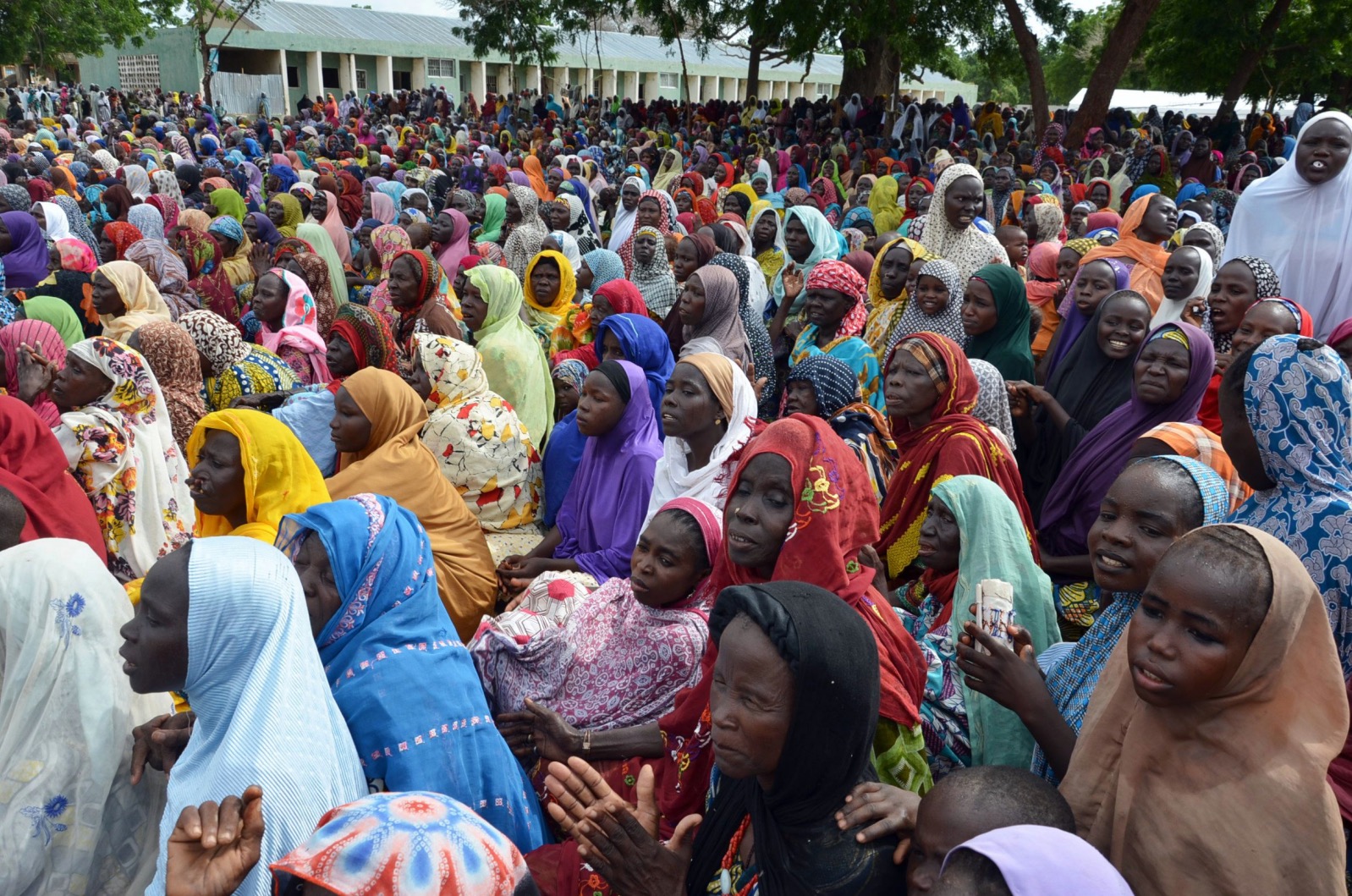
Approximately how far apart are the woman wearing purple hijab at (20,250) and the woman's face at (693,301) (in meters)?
5.18

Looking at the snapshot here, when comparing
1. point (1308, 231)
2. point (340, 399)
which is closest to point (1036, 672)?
point (340, 399)

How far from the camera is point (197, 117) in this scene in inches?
953

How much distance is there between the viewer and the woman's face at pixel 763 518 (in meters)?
2.86

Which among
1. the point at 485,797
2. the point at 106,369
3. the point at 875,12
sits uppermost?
the point at 875,12

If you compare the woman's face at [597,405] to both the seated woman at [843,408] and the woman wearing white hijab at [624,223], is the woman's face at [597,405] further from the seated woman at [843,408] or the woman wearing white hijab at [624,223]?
the woman wearing white hijab at [624,223]

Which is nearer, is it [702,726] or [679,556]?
[702,726]

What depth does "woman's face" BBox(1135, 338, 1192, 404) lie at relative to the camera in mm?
4051

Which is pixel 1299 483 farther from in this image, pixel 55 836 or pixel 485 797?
pixel 55 836

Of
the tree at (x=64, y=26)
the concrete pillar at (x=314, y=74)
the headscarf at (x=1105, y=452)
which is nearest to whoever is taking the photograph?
the headscarf at (x=1105, y=452)

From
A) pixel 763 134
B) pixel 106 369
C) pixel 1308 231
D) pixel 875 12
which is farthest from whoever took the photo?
pixel 763 134

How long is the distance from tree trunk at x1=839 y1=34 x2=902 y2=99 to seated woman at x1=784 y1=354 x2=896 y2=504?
61.9 feet

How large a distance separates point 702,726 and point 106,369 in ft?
10.5

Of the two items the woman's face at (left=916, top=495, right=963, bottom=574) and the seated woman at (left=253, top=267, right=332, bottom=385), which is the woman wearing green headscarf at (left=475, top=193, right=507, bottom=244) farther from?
the woman's face at (left=916, top=495, right=963, bottom=574)

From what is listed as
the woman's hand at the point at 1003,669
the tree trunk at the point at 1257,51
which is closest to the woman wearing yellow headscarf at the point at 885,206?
the woman's hand at the point at 1003,669
